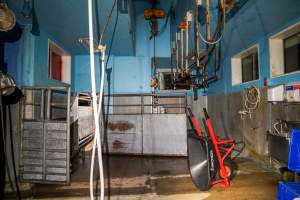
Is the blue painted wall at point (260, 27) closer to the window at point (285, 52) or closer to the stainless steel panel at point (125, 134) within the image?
the window at point (285, 52)

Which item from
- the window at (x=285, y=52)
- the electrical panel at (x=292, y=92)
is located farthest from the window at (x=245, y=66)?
the electrical panel at (x=292, y=92)

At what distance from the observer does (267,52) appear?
3691 millimetres

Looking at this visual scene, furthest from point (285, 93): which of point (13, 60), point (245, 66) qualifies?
point (13, 60)

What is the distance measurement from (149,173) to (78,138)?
5.88 feet

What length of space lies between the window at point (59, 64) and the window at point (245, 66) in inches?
173

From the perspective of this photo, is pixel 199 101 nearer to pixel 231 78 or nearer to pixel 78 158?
pixel 231 78

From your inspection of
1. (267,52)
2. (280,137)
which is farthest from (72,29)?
(280,137)

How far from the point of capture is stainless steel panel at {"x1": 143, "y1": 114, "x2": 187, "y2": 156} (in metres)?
4.65

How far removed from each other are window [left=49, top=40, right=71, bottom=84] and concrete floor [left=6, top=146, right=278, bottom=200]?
2376mm

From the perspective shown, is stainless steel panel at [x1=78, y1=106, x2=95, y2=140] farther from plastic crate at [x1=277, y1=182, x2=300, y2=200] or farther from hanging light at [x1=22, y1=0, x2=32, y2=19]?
plastic crate at [x1=277, y1=182, x2=300, y2=200]

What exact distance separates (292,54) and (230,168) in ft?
7.65

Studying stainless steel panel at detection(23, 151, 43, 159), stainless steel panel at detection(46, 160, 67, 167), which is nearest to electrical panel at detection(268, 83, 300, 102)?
stainless steel panel at detection(46, 160, 67, 167)

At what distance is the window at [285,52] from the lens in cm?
326

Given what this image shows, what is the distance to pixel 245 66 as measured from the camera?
4867 millimetres
